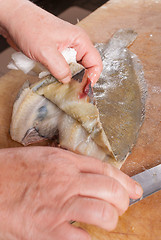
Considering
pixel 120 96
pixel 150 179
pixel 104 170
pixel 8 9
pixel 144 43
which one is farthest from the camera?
pixel 144 43

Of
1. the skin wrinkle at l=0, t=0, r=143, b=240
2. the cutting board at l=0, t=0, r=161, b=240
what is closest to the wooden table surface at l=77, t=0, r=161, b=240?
the cutting board at l=0, t=0, r=161, b=240

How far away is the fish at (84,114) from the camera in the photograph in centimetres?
104

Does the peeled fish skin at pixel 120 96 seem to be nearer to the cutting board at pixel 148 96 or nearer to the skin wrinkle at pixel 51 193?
the cutting board at pixel 148 96

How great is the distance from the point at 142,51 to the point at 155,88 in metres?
0.34

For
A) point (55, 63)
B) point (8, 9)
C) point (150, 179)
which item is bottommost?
point (150, 179)

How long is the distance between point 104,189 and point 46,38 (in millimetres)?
694

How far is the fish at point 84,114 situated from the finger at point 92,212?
14.6 inches

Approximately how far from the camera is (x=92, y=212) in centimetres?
63

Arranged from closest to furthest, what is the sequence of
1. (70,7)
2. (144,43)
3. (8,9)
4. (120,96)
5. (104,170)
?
1. (104,170)
2. (8,9)
3. (120,96)
4. (144,43)
5. (70,7)

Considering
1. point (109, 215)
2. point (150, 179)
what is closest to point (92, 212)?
point (109, 215)

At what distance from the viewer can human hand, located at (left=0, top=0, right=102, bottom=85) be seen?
41.3 inches

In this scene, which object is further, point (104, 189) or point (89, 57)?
point (89, 57)

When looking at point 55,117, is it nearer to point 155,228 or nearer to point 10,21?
point 10,21

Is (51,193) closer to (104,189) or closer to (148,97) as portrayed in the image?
(104,189)
